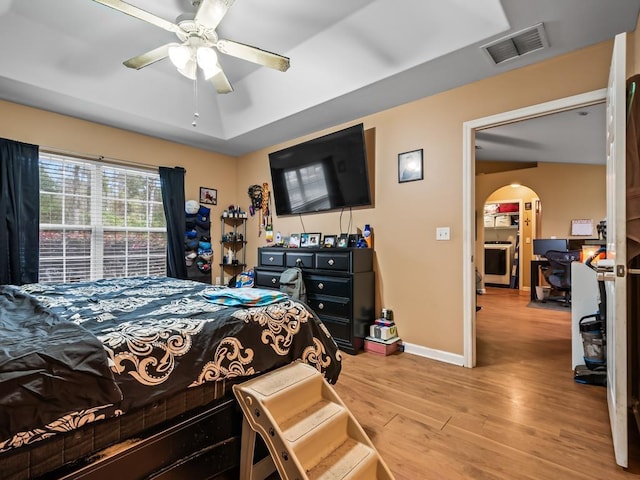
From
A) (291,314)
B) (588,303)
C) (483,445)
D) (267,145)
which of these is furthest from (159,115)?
(588,303)

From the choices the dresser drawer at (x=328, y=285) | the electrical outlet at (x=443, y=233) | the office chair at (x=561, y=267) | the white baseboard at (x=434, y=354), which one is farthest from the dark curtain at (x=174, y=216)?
the office chair at (x=561, y=267)

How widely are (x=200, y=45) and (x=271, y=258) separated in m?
2.27

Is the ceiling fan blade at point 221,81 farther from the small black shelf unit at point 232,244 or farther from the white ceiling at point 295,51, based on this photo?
the small black shelf unit at point 232,244

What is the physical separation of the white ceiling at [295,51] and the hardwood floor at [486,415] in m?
2.42

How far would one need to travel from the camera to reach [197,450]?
120 centimetres

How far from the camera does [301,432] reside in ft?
Result: 3.94

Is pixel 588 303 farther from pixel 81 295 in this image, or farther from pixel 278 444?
pixel 81 295

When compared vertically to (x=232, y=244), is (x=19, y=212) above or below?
above

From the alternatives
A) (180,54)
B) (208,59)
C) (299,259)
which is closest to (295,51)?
(208,59)

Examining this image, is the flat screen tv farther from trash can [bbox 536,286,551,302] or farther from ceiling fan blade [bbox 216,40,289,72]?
trash can [bbox 536,286,551,302]

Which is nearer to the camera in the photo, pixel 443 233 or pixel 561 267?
pixel 443 233

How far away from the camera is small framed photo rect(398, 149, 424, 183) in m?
3.04

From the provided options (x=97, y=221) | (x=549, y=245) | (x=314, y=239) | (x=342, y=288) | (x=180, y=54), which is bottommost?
(x=342, y=288)

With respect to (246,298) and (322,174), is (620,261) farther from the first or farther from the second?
(322,174)
